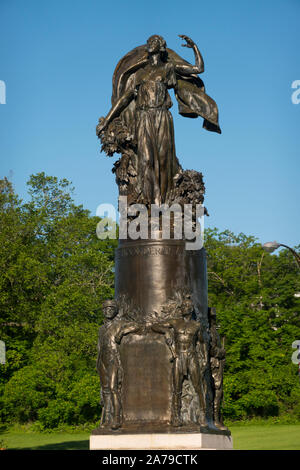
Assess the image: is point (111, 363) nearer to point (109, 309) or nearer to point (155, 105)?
point (109, 309)

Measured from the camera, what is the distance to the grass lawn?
99.2 ft

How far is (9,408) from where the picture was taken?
42.6 m

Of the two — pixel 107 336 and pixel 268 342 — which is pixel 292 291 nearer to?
pixel 268 342

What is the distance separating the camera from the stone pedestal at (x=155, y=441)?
12.2m

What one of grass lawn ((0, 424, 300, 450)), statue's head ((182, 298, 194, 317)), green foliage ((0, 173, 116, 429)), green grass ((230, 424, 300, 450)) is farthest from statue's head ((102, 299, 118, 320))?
green foliage ((0, 173, 116, 429))

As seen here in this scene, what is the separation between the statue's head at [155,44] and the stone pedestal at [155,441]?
753 centimetres

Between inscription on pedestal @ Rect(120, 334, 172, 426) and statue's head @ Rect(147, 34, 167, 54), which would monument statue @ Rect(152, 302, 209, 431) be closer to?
inscription on pedestal @ Rect(120, 334, 172, 426)

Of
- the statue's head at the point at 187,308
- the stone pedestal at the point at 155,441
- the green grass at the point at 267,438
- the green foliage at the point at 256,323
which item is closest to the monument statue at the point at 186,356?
the statue's head at the point at 187,308

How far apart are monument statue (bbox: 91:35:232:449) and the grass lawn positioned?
51.7ft

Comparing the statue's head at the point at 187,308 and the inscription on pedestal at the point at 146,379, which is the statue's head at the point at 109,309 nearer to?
the inscription on pedestal at the point at 146,379

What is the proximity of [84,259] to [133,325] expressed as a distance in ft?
103

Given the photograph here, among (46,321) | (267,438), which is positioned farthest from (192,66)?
(46,321)
